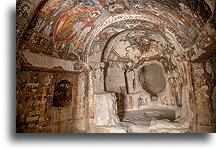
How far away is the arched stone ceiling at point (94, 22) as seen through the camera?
11.4ft

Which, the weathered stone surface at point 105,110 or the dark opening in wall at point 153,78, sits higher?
the dark opening in wall at point 153,78

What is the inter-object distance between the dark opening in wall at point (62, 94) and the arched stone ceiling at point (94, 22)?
101 cm

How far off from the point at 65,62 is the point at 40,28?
1574 mm

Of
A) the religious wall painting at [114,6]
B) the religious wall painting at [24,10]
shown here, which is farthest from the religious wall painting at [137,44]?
the religious wall painting at [24,10]

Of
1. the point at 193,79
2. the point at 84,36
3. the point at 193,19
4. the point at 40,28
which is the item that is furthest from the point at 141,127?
the point at 40,28

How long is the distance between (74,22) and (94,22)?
69 centimetres

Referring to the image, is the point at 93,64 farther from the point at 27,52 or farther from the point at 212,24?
the point at 212,24

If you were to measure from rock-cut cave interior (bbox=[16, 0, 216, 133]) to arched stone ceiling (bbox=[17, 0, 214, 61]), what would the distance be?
26mm

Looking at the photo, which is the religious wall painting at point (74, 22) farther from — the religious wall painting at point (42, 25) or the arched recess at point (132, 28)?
the arched recess at point (132, 28)

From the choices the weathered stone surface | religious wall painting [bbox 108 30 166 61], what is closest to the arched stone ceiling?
religious wall painting [bbox 108 30 166 61]

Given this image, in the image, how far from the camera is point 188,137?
2512 mm

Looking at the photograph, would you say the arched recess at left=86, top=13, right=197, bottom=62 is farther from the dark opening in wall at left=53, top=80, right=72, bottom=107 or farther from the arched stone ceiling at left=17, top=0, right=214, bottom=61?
the dark opening in wall at left=53, top=80, right=72, bottom=107

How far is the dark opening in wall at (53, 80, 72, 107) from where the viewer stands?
5.28m

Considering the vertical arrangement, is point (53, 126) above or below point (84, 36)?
below
